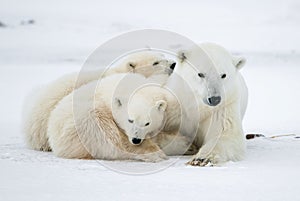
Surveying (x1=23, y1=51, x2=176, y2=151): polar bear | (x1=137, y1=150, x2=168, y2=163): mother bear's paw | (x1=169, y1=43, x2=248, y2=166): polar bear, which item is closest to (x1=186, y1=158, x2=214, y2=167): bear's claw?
(x1=169, y1=43, x2=248, y2=166): polar bear

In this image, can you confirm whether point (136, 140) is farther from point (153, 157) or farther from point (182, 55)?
point (182, 55)

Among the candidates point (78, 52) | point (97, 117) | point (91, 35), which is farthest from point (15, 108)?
point (91, 35)

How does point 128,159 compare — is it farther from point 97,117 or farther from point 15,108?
point 15,108

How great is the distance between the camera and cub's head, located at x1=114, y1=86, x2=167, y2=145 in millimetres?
3367

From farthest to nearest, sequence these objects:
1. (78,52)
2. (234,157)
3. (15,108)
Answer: (78,52) → (15,108) → (234,157)

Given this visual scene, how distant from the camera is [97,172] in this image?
2.98 meters

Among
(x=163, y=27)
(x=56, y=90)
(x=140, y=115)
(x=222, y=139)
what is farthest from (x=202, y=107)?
(x=163, y=27)

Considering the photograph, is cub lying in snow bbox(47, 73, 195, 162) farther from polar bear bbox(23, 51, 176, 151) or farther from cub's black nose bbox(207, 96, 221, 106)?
Result: cub's black nose bbox(207, 96, 221, 106)

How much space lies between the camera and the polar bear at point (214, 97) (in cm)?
340

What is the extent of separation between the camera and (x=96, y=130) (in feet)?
11.3

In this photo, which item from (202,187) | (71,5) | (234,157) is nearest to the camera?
(202,187)

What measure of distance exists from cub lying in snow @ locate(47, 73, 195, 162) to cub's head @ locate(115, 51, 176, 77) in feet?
1.73

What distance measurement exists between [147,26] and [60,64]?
6.31 m

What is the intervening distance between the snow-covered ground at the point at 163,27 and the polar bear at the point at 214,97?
14 centimetres
